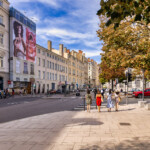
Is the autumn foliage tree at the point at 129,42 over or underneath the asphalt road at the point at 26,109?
over

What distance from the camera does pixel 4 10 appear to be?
112 feet

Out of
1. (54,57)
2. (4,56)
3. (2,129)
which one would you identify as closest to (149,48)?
(2,129)

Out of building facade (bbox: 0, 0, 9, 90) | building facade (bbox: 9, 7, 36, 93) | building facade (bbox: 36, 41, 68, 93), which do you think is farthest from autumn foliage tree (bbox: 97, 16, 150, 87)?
building facade (bbox: 36, 41, 68, 93)

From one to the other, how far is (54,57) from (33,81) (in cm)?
1493

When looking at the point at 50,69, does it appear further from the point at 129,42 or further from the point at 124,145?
the point at 124,145

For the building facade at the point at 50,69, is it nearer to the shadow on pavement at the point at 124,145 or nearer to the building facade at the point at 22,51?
the building facade at the point at 22,51

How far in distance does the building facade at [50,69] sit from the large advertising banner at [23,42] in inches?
141

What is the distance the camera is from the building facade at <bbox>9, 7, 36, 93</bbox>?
3612 cm

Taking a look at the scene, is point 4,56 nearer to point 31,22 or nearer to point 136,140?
point 31,22

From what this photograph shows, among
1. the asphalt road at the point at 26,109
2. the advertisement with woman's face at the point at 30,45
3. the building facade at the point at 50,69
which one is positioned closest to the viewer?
the asphalt road at the point at 26,109

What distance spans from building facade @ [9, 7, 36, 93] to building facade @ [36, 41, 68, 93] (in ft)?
11.2

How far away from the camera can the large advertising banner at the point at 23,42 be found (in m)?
36.8

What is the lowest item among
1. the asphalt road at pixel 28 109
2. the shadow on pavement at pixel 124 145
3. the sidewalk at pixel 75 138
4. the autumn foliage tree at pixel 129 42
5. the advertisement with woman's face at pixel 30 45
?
the asphalt road at pixel 28 109

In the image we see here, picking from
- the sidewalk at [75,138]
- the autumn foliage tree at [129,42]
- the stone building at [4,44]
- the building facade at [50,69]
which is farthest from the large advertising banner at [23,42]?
the sidewalk at [75,138]
